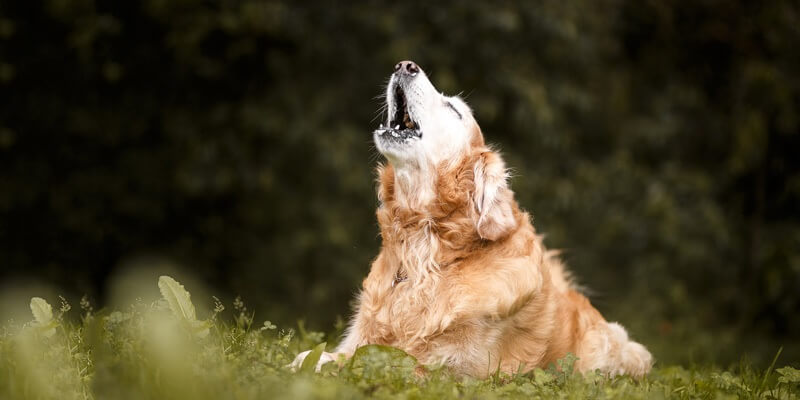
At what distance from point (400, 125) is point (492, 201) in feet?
2.36

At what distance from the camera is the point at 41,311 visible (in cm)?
337

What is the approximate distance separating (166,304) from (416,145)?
138 cm

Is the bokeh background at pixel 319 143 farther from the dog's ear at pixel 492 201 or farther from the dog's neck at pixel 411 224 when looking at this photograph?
the dog's ear at pixel 492 201

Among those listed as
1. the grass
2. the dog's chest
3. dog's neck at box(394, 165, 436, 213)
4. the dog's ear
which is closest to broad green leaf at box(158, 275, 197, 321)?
the grass

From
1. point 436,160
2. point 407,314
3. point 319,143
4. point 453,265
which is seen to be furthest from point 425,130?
point 319,143

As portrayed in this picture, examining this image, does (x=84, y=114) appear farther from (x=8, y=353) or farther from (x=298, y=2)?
(x=8, y=353)

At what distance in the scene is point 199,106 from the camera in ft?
25.6

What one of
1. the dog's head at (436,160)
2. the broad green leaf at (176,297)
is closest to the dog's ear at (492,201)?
the dog's head at (436,160)

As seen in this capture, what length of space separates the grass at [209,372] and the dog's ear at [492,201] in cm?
66

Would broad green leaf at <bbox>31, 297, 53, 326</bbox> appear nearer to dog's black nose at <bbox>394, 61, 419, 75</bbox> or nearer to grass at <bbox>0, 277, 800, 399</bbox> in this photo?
grass at <bbox>0, 277, 800, 399</bbox>

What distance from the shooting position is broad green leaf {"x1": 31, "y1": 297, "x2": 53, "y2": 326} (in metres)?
3.32

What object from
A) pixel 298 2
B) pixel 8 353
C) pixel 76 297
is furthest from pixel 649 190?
pixel 8 353

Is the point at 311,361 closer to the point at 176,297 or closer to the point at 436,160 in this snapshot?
the point at 176,297

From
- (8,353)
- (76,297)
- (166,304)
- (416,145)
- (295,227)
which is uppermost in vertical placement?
(295,227)
